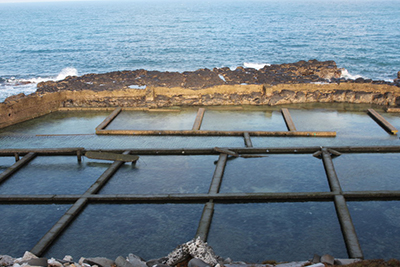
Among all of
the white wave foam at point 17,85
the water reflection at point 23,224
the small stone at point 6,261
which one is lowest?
the white wave foam at point 17,85

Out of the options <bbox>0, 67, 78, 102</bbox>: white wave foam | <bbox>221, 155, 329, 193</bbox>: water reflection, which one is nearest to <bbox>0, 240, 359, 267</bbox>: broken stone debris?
<bbox>221, 155, 329, 193</bbox>: water reflection

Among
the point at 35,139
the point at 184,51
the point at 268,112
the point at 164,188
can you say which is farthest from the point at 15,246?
the point at 184,51

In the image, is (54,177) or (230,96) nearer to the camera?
(54,177)

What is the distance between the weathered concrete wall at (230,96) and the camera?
25.0 metres

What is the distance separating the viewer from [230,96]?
2542 centimetres

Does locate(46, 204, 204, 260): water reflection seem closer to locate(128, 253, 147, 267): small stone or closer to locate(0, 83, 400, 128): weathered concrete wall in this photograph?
locate(128, 253, 147, 267): small stone

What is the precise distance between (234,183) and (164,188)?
2.54m

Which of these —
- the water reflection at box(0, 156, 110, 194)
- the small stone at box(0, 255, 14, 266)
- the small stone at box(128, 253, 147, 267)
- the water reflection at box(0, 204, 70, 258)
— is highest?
the small stone at box(128, 253, 147, 267)

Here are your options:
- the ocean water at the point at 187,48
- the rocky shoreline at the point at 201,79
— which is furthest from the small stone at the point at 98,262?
the ocean water at the point at 187,48

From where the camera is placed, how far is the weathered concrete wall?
986 inches

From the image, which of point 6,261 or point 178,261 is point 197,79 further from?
point 6,261

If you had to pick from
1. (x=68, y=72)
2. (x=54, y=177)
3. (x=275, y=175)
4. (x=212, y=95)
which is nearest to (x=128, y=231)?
(x=54, y=177)

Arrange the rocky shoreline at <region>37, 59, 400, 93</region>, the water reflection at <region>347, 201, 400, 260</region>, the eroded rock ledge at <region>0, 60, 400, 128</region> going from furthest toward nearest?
the rocky shoreline at <region>37, 59, 400, 93</region>, the eroded rock ledge at <region>0, 60, 400, 128</region>, the water reflection at <region>347, 201, 400, 260</region>

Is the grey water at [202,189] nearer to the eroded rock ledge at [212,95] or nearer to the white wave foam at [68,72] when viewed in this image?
the eroded rock ledge at [212,95]
